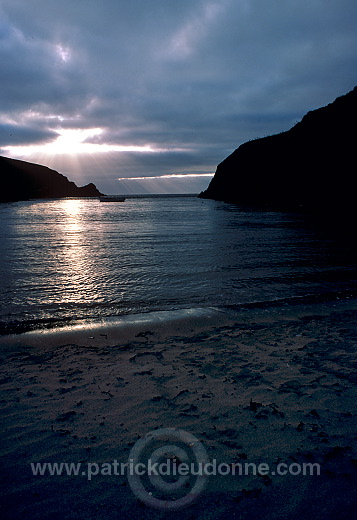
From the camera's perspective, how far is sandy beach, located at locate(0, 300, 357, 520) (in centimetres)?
262

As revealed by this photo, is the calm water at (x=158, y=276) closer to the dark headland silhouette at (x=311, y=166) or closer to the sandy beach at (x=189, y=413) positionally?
the sandy beach at (x=189, y=413)

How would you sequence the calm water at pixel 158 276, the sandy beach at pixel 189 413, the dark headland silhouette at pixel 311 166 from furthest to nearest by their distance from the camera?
1. the dark headland silhouette at pixel 311 166
2. the calm water at pixel 158 276
3. the sandy beach at pixel 189 413

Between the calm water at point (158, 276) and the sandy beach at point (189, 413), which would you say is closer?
the sandy beach at point (189, 413)

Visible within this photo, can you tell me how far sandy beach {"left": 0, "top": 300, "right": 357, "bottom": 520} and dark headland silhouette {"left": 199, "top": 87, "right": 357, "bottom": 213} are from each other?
36461mm

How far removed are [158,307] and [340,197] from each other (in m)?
46.2

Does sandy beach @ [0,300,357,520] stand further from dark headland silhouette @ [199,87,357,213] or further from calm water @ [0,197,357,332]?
dark headland silhouette @ [199,87,357,213]

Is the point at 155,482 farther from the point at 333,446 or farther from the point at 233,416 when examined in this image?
the point at 333,446

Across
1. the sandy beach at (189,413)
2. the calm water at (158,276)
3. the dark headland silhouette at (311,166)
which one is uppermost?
the dark headland silhouette at (311,166)

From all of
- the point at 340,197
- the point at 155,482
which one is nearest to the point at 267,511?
the point at 155,482

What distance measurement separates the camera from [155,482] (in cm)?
278

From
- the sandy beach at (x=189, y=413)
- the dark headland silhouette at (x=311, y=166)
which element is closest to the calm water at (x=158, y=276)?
the sandy beach at (x=189, y=413)

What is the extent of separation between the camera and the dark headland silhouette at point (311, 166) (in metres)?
45.7

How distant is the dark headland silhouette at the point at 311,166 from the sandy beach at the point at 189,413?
1435 inches

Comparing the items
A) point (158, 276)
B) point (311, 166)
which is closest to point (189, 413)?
point (158, 276)
